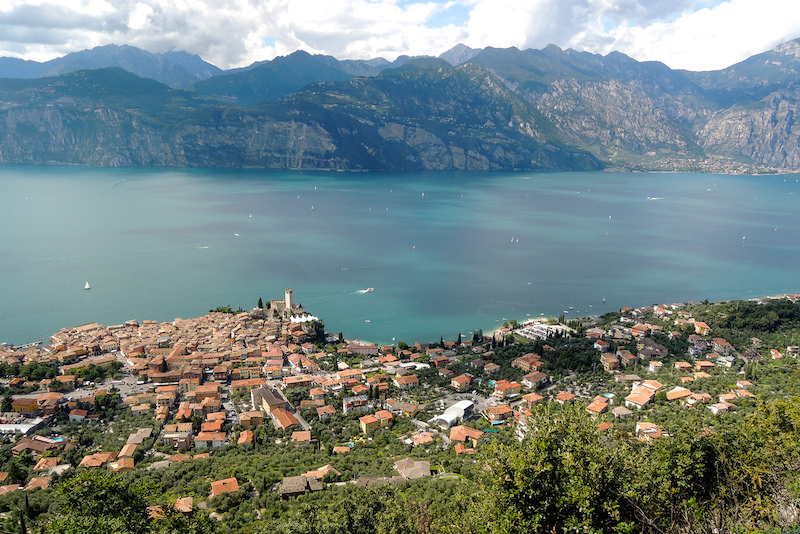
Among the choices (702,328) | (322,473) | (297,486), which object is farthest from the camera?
(702,328)

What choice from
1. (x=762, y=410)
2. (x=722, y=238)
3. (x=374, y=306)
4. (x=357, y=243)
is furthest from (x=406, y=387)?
(x=722, y=238)

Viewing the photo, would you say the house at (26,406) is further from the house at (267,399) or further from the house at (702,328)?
the house at (702,328)

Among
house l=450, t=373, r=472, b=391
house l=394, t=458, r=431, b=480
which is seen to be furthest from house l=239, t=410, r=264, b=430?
house l=450, t=373, r=472, b=391

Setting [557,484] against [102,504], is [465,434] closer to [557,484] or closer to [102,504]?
[557,484]

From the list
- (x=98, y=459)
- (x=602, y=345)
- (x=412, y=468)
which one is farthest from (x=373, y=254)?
(x=412, y=468)

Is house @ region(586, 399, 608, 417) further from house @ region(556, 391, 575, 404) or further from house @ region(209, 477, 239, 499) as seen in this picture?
house @ region(209, 477, 239, 499)
